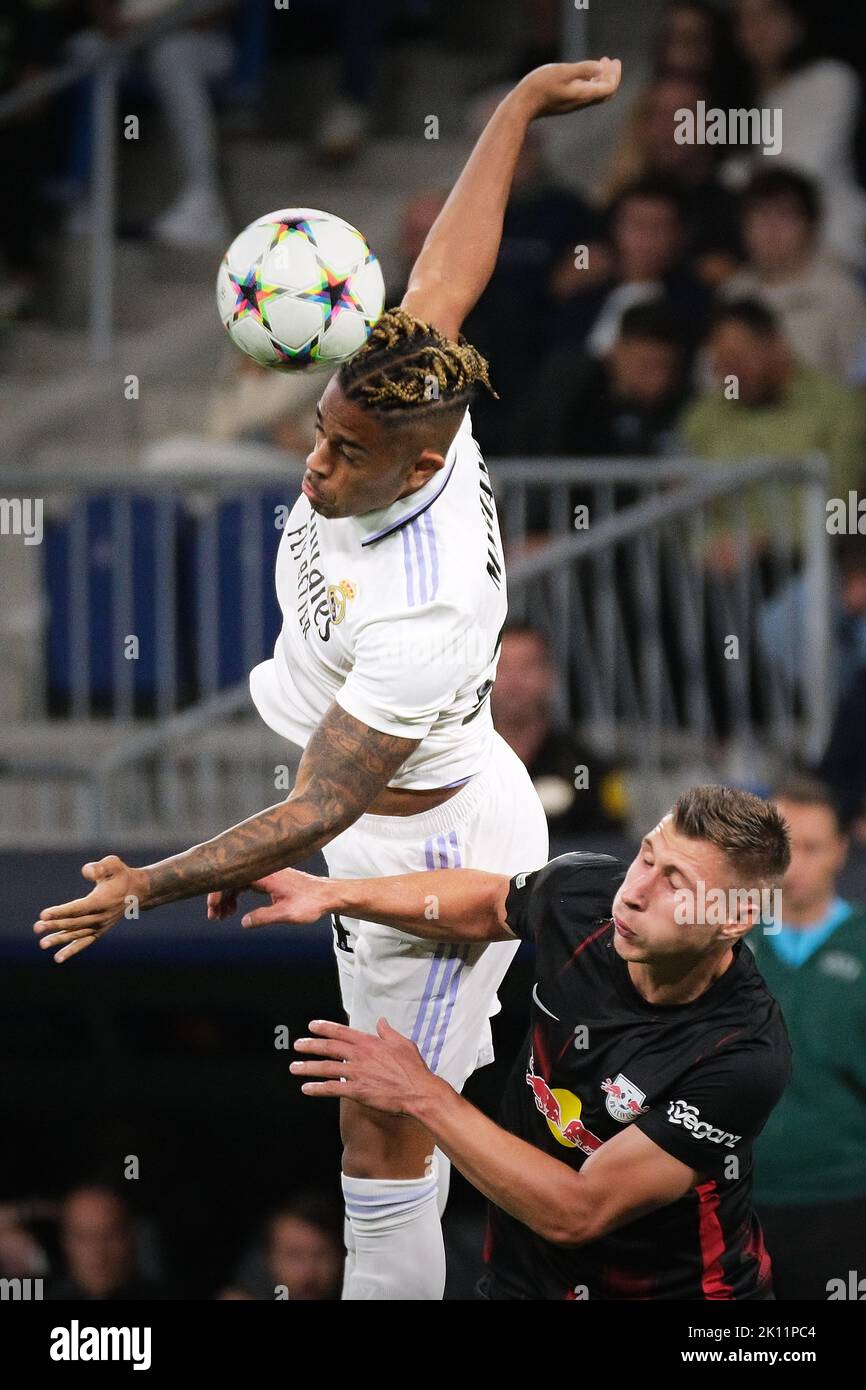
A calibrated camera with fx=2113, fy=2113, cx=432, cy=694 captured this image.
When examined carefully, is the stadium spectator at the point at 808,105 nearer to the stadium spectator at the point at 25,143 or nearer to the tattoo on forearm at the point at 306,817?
the stadium spectator at the point at 25,143

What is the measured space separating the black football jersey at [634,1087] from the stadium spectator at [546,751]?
6.09 feet

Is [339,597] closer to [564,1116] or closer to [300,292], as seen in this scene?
[300,292]

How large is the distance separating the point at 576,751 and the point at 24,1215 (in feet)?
6.78

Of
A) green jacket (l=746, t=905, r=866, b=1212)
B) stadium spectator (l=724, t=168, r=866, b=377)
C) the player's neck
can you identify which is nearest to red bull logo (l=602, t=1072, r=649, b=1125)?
the player's neck

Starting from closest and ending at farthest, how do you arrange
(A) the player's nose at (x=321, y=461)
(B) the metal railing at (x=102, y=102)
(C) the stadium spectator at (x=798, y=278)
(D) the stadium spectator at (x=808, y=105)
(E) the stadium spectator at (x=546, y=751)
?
(A) the player's nose at (x=321, y=461) → (E) the stadium spectator at (x=546, y=751) → (C) the stadium spectator at (x=798, y=278) → (D) the stadium spectator at (x=808, y=105) → (B) the metal railing at (x=102, y=102)

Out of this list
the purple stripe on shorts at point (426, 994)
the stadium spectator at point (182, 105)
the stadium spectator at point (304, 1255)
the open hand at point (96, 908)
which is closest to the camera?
the open hand at point (96, 908)

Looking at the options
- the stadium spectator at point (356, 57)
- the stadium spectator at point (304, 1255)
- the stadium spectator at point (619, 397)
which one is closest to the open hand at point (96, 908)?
the stadium spectator at point (304, 1255)

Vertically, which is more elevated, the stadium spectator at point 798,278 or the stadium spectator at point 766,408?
the stadium spectator at point 798,278

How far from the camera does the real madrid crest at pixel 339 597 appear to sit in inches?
152

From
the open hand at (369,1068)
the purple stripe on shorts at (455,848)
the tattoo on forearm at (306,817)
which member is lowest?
the open hand at (369,1068)

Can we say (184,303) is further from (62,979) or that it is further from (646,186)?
(62,979)

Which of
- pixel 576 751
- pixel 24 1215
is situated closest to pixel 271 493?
pixel 576 751

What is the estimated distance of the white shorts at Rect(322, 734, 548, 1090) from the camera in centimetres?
415

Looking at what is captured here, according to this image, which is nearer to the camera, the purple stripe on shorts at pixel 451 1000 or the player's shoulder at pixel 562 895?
the player's shoulder at pixel 562 895
